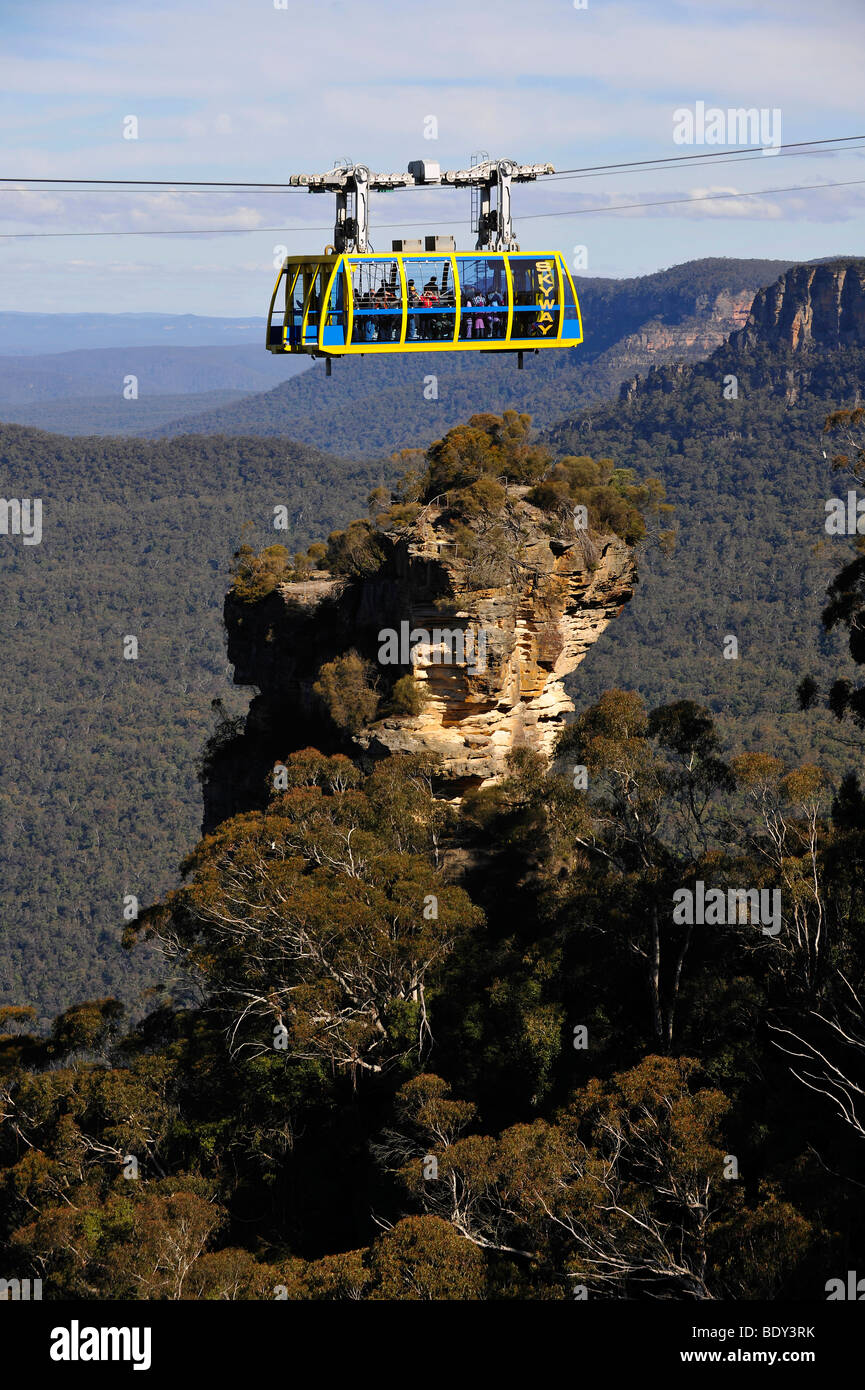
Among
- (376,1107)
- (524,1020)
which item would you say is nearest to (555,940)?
(524,1020)

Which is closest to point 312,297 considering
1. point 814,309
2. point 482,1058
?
point 482,1058

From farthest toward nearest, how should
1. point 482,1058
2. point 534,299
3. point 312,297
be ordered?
point 534,299 < point 482,1058 < point 312,297

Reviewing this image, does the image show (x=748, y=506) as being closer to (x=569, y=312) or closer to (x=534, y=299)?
(x=569, y=312)

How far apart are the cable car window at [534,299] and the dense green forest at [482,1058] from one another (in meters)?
7.07

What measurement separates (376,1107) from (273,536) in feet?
507

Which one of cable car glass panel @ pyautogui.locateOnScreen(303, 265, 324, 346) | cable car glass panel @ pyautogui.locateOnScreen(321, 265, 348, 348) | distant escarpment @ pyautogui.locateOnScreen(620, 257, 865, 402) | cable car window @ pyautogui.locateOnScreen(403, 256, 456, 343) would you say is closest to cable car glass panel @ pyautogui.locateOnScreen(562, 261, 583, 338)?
cable car window @ pyautogui.locateOnScreen(403, 256, 456, 343)

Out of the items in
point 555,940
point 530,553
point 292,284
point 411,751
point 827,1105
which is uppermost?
point 292,284

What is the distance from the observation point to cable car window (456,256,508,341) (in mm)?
24953

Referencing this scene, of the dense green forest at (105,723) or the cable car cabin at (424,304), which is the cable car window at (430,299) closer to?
the cable car cabin at (424,304)

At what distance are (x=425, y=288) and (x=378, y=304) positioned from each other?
887 mm

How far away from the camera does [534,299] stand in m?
25.4

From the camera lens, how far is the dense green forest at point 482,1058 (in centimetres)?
1867

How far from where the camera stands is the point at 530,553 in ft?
113
